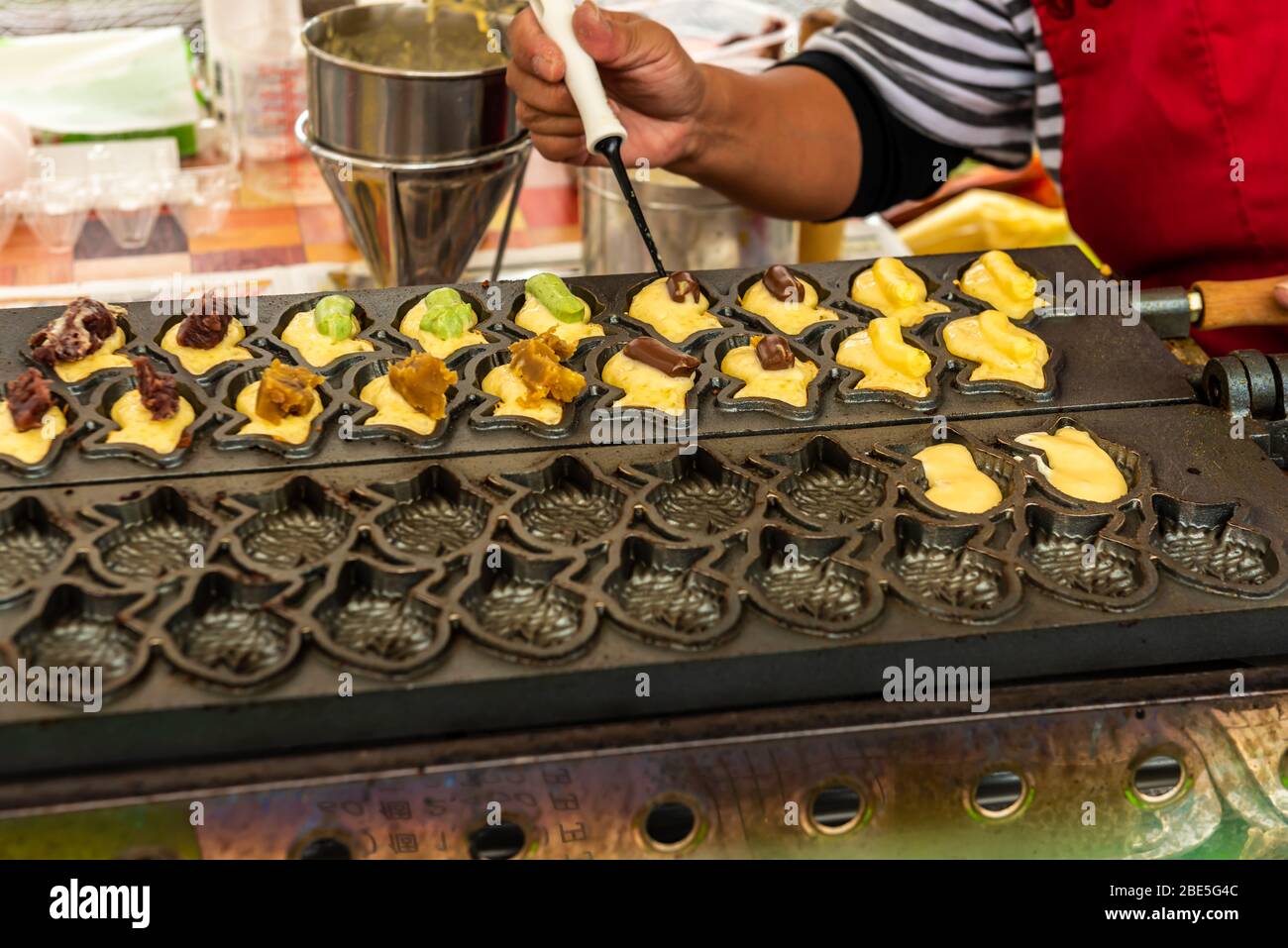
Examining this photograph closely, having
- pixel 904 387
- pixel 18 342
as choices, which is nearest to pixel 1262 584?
pixel 904 387

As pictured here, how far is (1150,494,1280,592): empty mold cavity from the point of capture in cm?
143

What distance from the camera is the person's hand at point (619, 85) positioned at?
1.93 meters

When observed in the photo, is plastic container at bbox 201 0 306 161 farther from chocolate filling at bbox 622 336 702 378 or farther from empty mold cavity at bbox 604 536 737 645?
empty mold cavity at bbox 604 536 737 645

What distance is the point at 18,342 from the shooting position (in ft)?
5.54

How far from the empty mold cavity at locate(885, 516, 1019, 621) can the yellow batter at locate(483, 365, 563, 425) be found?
0.45m

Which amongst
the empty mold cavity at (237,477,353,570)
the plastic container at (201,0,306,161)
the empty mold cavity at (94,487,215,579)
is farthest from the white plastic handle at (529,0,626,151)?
the plastic container at (201,0,306,161)

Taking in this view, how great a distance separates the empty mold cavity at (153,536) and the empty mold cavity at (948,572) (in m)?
0.76

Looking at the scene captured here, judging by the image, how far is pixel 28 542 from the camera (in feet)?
4.60

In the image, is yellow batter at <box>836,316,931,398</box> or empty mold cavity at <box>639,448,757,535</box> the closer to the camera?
empty mold cavity at <box>639,448,757,535</box>

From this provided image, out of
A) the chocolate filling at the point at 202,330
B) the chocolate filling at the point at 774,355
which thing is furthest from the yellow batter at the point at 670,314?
the chocolate filling at the point at 202,330

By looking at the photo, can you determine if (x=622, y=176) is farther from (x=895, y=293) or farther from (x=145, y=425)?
(x=145, y=425)

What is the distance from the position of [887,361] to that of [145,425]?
95cm

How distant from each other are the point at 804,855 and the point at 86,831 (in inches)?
27.1

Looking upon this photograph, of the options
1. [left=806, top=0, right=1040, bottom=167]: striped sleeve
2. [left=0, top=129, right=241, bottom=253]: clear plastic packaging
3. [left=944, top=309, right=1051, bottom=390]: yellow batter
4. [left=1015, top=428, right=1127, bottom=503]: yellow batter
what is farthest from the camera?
[left=0, top=129, right=241, bottom=253]: clear plastic packaging
